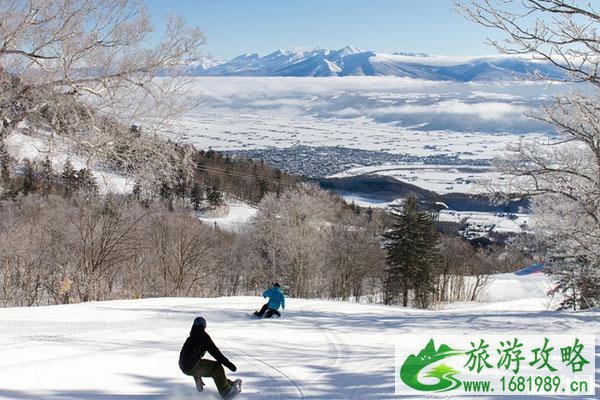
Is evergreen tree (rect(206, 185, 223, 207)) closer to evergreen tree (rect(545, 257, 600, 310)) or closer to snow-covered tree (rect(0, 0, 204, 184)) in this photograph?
evergreen tree (rect(545, 257, 600, 310))

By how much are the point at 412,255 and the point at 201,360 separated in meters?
39.8

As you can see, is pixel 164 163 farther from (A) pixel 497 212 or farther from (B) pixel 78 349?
(A) pixel 497 212

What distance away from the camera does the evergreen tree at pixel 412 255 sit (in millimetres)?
45281

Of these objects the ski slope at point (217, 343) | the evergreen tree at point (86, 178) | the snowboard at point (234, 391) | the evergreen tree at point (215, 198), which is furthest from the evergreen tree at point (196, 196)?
the snowboard at point (234, 391)

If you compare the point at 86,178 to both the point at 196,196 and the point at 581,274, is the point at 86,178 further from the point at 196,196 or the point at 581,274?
the point at 196,196

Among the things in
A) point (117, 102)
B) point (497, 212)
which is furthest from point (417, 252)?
point (497, 212)

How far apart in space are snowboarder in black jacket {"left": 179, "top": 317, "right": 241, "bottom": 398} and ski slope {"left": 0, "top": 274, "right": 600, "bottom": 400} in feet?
1.45

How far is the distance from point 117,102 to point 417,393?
831cm

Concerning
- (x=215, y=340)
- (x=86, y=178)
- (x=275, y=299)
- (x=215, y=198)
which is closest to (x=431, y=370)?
(x=215, y=340)

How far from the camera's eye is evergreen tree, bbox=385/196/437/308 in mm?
45281

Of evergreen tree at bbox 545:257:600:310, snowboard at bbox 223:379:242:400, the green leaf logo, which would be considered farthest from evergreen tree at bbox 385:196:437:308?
snowboard at bbox 223:379:242:400

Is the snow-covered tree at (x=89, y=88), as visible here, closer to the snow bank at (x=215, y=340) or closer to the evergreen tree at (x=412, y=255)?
the snow bank at (x=215, y=340)

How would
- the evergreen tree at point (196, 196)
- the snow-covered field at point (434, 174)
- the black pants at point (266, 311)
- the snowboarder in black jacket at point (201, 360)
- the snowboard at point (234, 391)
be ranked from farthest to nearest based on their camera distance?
the snow-covered field at point (434, 174) → the evergreen tree at point (196, 196) → the black pants at point (266, 311) → the snowboard at point (234, 391) → the snowboarder in black jacket at point (201, 360)

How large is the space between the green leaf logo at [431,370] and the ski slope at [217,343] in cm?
30
